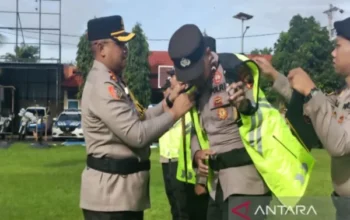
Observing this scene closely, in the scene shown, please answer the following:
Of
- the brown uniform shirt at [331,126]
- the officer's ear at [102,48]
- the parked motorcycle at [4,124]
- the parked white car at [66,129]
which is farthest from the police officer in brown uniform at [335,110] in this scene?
the parked motorcycle at [4,124]

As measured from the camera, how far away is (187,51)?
13.3ft

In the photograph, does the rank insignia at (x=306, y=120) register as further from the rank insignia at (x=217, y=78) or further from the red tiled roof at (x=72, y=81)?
the red tiled roof at (x=72, y=81)

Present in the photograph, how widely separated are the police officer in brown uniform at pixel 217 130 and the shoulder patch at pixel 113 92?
40 cm

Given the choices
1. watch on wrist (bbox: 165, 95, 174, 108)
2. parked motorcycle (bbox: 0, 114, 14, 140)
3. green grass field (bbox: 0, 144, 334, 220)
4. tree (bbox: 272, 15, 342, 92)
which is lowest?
parked motorcycle (bbox: 0, 114, 14, 140)

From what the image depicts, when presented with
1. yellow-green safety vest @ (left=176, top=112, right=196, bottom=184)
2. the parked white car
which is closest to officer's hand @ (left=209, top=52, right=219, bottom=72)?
yellow-green safety vest @ (left=176, top=112, right=196, bottom=184)

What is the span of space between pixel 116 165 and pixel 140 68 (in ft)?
119

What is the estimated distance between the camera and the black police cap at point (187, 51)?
4066 millimetres

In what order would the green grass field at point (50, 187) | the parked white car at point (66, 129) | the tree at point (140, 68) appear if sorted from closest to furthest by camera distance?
the green grass field at point (50, 187) < the parked white car at point (66, 129) < the tree at point (140, 68)

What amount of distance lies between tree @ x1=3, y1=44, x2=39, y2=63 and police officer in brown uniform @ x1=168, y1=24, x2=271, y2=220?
37.1 m

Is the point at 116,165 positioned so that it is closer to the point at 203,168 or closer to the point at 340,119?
the point at 203,168

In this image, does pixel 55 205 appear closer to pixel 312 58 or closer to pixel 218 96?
pixel 218 96

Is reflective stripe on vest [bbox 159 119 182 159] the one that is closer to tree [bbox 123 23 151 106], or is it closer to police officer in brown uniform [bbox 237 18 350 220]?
police officer in brown uniform [bbox 237 18 350 220]

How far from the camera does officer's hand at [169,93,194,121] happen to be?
419 cm

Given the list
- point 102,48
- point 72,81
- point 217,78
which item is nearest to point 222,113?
point 217,78
